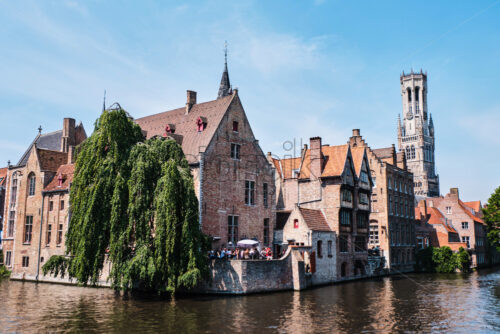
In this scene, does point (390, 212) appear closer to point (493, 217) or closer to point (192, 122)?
→ point (493, 217)

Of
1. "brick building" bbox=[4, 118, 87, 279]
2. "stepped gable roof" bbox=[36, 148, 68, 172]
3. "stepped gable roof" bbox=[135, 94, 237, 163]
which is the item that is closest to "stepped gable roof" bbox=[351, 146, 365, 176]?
"stepped gable roof" bbox=[135, 94, 237, 163]

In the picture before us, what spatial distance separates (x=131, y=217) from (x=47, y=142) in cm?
2935

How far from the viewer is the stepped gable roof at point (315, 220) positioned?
123 ft

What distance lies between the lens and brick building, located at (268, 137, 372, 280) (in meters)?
40.8

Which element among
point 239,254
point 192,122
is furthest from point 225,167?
point 239,254

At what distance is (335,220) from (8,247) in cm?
3206

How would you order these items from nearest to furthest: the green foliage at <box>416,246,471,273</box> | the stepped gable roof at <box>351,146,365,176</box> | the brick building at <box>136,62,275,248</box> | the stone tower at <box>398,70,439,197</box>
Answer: the brick building at <box>136,62,275,248</box> → the stepped gable roof at <box>351,146,365,176</box> → the green foliage at <box>416,246,471,273</box> → the stone tower at <box>398,70,439,197</box>

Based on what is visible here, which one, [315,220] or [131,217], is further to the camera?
[315,220]

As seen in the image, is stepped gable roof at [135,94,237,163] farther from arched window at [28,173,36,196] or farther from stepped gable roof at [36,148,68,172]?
arched window at [28,173,36,196]

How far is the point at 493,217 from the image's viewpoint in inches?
2092

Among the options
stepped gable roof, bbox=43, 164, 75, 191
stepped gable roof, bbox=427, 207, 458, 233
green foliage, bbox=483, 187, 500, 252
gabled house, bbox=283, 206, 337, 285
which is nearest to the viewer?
gabled house, bbox=283, 206, 337, 285

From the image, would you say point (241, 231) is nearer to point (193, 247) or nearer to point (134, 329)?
point (193, 247)

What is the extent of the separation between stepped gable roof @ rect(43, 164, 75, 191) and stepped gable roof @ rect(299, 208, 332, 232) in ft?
69.9

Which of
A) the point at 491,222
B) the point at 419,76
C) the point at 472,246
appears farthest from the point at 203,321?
the point at 419,76
